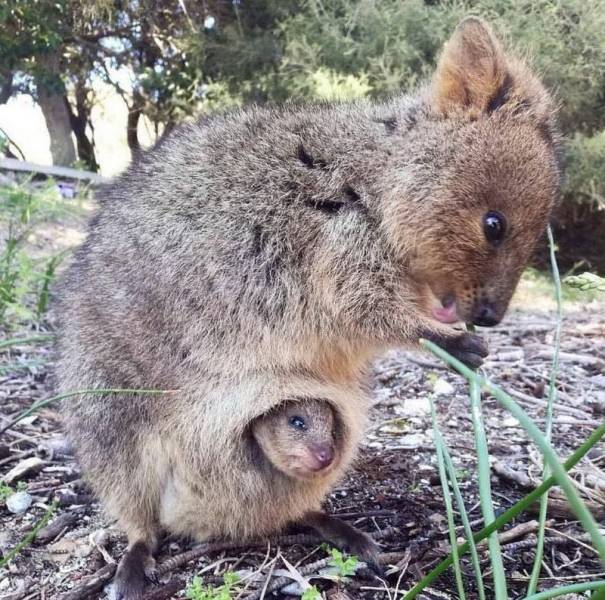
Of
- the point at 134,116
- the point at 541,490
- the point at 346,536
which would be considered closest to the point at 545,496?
the point at 541,490

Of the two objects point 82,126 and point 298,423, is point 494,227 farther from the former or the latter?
point 82,126

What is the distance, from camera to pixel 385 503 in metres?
2.90

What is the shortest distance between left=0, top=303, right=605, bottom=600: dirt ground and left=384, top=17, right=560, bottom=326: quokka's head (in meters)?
0.78

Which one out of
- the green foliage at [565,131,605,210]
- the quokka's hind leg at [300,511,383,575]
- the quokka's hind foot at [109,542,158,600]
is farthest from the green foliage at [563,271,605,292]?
the green foliage at [565,131,605,210]

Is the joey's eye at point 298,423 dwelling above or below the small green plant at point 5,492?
above

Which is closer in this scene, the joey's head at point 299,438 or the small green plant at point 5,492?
the joey's head at point 299,438

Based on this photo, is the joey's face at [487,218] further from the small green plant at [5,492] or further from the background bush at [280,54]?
the background bush at [280,54]

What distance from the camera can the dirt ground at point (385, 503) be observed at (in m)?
2.38

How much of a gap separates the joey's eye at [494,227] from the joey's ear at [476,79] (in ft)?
1.46

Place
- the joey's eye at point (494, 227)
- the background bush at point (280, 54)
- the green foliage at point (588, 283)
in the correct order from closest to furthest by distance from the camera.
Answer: the green foliage at point (588, 283) < the joey's eye at point (494, 227) < the background bush at point (280, 54)

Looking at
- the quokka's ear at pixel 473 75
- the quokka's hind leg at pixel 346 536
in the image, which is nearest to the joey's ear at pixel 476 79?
the quokka's ear at pixel 473 75

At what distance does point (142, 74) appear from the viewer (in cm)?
1416

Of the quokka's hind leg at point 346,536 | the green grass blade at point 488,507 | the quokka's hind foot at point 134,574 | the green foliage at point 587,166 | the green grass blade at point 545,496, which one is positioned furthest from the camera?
the green foliage at point 587,166

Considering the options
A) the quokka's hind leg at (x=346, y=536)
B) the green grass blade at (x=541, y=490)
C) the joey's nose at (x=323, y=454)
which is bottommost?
the quokka's hind leg at (x=346, y=536)
